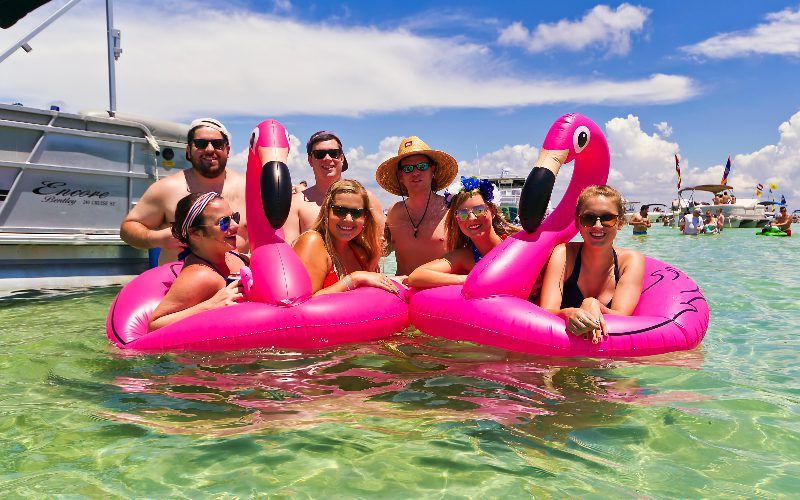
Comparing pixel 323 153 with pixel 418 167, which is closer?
pixel 418 167

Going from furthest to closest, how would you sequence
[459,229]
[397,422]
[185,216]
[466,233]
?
[459,229]
[466,233]
[185,216]
[397,422]

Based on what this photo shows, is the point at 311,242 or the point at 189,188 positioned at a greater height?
the point at 189,188

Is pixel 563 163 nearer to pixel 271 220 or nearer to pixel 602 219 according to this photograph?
pixel 602 219

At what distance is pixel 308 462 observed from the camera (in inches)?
89.7

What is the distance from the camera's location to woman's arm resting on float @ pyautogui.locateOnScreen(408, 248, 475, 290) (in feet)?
13.9

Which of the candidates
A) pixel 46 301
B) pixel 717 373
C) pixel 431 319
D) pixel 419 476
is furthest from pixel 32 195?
pixel 717 373

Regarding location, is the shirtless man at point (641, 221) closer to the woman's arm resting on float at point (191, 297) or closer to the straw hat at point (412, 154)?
the straw hat at point (412, 154)

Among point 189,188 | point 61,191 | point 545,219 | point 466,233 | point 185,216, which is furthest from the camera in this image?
point 61,191

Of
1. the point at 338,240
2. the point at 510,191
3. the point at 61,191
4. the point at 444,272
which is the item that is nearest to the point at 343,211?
the point at 338,240

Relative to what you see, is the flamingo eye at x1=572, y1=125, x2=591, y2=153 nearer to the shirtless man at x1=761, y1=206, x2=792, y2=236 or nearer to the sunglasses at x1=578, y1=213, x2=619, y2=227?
the sunglasses at x1=578, y1=213, x2=619, y2=227

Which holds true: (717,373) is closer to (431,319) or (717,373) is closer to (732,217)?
(431,319)

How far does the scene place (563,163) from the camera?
3.99m

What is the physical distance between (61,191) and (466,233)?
5569 mm

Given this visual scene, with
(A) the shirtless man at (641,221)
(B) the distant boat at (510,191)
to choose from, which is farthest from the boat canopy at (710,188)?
(A) the shirtless man at (641,221)
